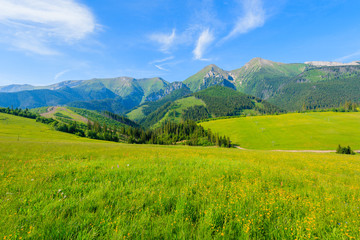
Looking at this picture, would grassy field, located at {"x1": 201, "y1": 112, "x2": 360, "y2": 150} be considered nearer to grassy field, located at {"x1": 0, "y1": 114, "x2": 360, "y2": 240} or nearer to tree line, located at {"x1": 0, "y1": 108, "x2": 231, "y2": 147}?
tree line, located at {"x1": 0, "y1": 108, "x2": 231, "y2": 147}

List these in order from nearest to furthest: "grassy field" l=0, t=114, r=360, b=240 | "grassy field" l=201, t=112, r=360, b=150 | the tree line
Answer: "grassy field" l=0, t=114, r=360, b=240, "grassy field" l=201, t=112, r=360, b=150, the tree line

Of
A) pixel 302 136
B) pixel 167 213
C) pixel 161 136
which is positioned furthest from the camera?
pixel 161 136

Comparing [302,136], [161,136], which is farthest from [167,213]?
[302,136]

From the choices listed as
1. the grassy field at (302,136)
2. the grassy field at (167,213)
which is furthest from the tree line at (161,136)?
the grassy field at (167,213)

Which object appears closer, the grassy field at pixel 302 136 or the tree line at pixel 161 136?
the grassy field at pixel 302 136

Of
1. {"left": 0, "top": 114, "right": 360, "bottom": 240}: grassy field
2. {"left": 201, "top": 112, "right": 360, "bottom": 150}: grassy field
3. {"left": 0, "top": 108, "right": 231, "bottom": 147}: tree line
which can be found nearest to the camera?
{"left": 0, "top": 114, "right": 360, "bottom": 240}: grassy field

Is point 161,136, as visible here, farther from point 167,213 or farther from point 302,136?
point 167,213

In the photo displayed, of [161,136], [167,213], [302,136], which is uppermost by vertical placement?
[302,136]

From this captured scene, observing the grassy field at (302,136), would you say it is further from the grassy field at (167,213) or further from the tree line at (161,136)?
the grassy field at (167,213)

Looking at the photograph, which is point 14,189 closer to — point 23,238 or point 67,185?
point 67,185

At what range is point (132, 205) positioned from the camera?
406 cm

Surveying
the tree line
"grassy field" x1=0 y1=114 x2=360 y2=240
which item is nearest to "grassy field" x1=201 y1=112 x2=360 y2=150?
the tree line

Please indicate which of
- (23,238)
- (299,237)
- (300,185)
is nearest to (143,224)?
(23,238)

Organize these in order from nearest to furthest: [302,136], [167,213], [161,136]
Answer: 1. [167,213]
2. [302,136]
3. [161,136]
